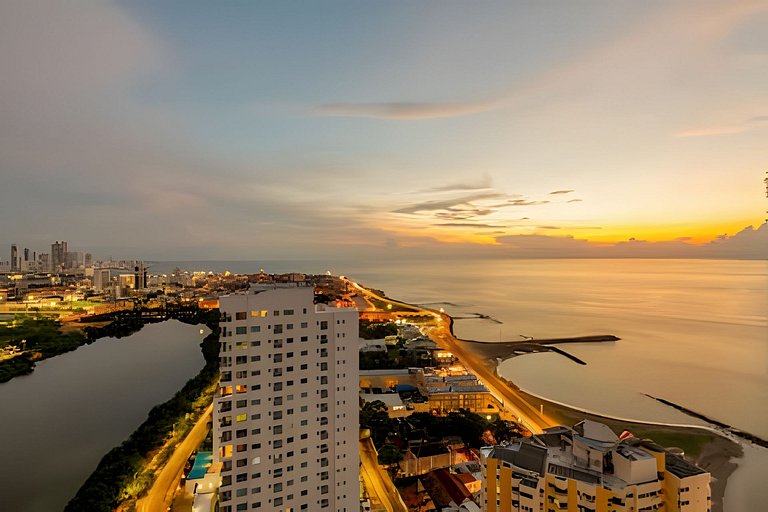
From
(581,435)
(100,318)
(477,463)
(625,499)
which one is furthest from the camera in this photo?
(100,318)

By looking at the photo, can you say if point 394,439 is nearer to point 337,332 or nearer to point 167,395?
point 337,332

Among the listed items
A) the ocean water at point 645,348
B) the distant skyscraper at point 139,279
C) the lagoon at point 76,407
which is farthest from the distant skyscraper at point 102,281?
the ocean water at point 645,348

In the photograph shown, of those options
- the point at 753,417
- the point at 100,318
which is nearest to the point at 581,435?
the point at 753,417

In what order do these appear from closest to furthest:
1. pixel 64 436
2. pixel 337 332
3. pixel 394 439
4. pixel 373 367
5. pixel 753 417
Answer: pixel 337 332 < pixel 394 439 < pixel 64 436 < pixel 753 417 < pixel 373 367

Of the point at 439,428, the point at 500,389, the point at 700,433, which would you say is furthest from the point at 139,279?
the point at 700,433

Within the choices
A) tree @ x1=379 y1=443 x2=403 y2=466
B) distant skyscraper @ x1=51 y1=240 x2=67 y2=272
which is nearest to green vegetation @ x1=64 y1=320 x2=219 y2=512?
tree @ x1=379 y1=443 x2=403 y2=466

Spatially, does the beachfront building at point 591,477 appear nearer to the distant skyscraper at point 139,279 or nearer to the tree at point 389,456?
the tree at point 389,456
